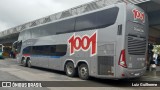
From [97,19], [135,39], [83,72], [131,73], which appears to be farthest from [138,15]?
[83,72]

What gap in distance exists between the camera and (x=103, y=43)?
12.0 m

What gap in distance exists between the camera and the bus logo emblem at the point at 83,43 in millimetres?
12586

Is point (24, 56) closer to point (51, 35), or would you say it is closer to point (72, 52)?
point (51, 35)

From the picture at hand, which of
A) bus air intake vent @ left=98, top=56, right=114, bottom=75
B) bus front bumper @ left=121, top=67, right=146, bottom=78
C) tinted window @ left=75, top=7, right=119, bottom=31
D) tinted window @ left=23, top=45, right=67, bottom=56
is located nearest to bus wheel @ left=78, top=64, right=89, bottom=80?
bus air intake vent @ left=98, top=56, right=114, bottom=75

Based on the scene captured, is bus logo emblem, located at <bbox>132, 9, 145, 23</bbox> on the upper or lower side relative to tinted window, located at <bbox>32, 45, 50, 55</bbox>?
upper

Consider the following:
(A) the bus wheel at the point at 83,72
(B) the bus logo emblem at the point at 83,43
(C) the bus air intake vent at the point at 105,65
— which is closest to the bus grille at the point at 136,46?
(C) the bus air intake vent at the point at 105,65

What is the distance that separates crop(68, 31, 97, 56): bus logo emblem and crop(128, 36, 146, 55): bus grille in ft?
6.50

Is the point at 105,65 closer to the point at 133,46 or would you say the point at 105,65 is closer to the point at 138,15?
the point at 133,46

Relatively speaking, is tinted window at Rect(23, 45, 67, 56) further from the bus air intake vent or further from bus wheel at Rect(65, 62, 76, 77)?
the bus air intake vent

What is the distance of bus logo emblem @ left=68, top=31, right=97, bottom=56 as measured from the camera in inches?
496

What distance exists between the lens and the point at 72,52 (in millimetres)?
14320

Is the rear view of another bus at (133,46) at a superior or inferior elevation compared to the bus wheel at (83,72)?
superior

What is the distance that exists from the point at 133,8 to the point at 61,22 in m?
5.71

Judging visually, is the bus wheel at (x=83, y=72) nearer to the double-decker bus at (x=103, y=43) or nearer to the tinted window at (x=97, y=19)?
the double-decker bus at (x=103, y=43)
